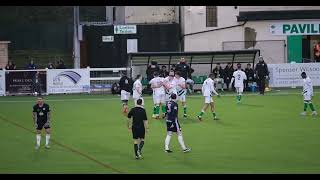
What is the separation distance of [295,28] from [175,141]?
96.4 feet

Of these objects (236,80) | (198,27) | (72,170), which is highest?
(198,27)

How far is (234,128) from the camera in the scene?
90.1 ft

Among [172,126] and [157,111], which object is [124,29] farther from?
[172,126]

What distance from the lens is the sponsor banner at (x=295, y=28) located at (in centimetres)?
5144

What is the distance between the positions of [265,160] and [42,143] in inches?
338

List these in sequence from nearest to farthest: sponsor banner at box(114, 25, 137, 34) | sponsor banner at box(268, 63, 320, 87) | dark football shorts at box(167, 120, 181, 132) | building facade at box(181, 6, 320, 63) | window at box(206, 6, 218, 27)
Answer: dark football shorts at box(167, 120, 181, 132), sponsor banner at box(268, 63, 320, 87), building facade at box(181, 6, 320, 63), sponsor banner at box(114, 25, 137, 34), window at box(206, 6, 218, 27)

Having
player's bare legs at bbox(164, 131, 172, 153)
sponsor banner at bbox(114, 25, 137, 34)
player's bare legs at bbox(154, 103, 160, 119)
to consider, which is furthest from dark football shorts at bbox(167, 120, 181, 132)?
sponsor banner at bbox(114, 25, 137, 34)

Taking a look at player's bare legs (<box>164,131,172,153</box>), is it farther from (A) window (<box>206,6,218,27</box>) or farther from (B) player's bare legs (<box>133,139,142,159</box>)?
(A) window (<box>206,6,218,27</box>)

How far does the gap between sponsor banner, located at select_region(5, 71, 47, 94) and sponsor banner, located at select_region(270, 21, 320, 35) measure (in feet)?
60.0

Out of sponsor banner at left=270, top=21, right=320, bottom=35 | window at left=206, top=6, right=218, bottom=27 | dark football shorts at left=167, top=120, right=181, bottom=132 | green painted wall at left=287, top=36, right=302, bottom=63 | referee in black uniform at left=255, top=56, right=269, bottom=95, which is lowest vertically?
dark football shorts at left=167, top=120, right=181, bottom=132

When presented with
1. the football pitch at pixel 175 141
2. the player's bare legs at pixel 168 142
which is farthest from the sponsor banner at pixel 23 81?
the player's bare legs at pixel 168 142

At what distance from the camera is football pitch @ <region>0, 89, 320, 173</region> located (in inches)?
773
